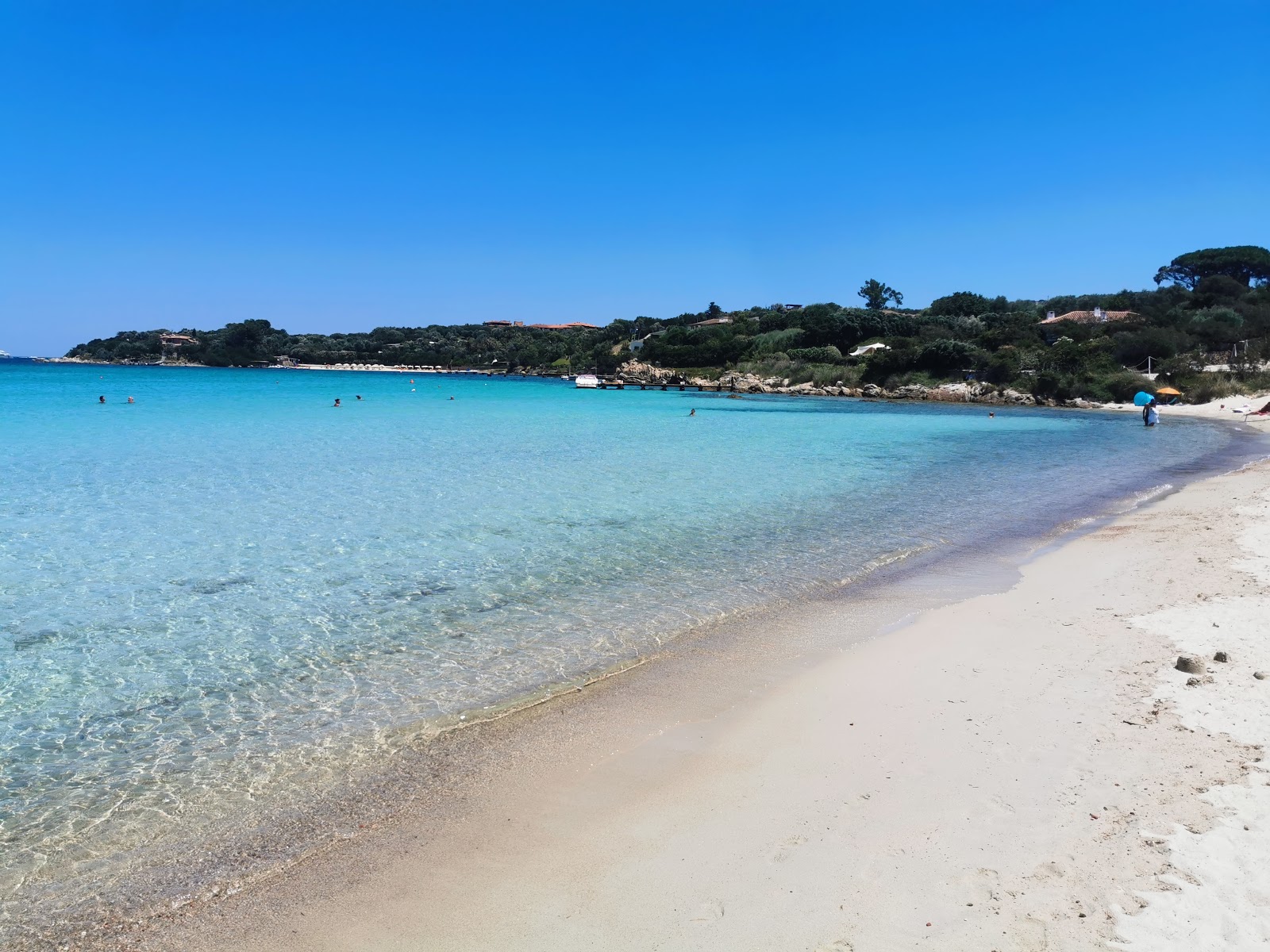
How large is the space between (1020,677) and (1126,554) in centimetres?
520

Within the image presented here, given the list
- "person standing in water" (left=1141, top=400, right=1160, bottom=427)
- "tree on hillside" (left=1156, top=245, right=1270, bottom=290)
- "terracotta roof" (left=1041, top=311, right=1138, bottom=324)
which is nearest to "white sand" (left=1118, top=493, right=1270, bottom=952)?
"person standing in water" (left=1141, top=400, right=1160, bottom=427)

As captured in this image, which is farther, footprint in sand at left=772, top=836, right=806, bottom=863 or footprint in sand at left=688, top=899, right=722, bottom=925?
footprint in sand at left=772, top=836, right=806, bottom=863

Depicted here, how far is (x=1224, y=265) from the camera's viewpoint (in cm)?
8250

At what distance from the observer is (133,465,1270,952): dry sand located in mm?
3168

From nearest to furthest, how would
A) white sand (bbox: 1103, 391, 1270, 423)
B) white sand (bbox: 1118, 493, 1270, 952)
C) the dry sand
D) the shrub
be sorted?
white sand (bbox: 1118, 493, 1270, 952), the dry sand, white sand (bbox: 1103, 391, 1270, 423), the shrub

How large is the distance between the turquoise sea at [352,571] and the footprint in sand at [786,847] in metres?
2.53

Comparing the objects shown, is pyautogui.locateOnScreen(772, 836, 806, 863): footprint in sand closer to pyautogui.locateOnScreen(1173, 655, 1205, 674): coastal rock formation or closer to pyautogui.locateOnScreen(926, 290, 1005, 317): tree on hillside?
pyautogui.locateOnScreen(1173, 655, 1205, 674): coastal rock formation

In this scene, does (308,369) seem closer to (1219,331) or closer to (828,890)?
(1219,331)

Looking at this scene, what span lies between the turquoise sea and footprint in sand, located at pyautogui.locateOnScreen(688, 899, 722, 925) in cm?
246

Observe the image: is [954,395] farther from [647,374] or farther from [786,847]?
[786,847]

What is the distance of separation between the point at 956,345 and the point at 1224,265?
44415 millimetres

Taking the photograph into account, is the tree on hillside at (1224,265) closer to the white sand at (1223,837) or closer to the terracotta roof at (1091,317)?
the terracotta roof at (1091,317)

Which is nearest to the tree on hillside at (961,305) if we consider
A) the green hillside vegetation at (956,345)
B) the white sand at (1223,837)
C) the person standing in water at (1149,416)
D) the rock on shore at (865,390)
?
the green hillside vegetation at (956,345)

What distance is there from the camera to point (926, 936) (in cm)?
305
